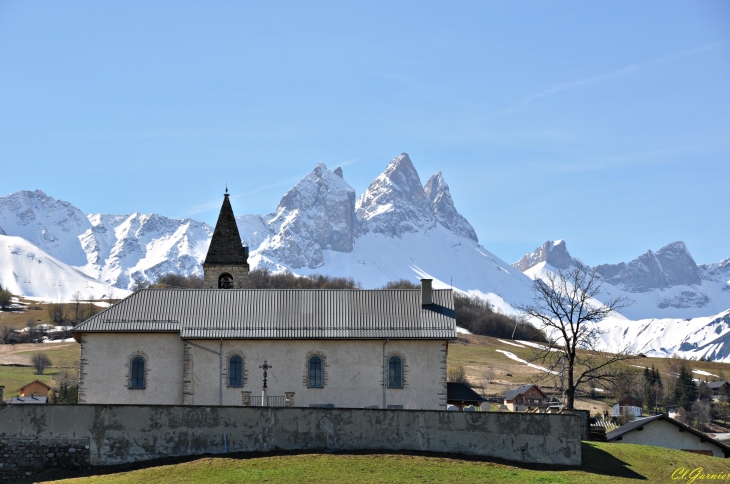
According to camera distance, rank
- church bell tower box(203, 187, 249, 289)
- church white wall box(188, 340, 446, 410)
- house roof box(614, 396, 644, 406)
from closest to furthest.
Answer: church white wall box(188, 340, 446, 410)
church bell tower box(203, 187, 249, 289)
house roof box(614, 396, 644, 406)

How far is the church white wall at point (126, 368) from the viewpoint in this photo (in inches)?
1916

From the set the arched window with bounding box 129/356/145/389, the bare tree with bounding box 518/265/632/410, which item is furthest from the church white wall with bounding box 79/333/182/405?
the bare tree with bounding box 518/265/632/410

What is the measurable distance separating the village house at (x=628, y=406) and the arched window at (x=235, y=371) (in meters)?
69.9

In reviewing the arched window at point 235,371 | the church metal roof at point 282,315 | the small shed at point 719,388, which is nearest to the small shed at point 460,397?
the church metal roof at point 282,315

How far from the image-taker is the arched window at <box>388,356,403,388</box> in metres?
48.6

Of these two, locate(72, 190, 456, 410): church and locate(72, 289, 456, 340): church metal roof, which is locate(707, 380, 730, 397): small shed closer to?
locate(72, 289, 456, 340): church metal roof

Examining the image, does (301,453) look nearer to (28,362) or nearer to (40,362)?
(40,362)

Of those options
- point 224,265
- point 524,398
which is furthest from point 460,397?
point 524,398

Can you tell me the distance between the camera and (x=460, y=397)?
50.4 meters

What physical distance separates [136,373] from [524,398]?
71.7 meters

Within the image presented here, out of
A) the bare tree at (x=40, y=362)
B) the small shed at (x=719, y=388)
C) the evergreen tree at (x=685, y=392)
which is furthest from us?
the small shed at (x=719, y=388)

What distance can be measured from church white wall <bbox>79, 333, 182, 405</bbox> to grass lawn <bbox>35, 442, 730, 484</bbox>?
1114 cm

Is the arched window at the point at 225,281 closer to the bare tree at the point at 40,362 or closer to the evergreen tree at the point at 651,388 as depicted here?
the bare tree at the point at 40,362

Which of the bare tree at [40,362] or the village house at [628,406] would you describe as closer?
the village house at [628,406]
